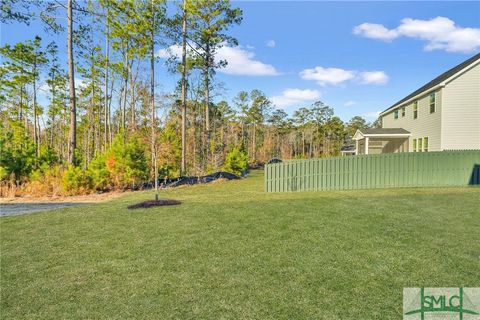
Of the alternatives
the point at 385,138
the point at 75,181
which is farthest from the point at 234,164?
the point at 385,138

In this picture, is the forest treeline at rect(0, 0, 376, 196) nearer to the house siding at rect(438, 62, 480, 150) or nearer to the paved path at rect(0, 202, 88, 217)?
the paved path at rect(0, 202, 88, 217)

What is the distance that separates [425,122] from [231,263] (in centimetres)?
1693

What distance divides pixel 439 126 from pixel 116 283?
656 inches

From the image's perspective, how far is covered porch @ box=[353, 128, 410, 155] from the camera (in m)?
17.2

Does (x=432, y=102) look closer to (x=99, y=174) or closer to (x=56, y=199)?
(x=99, y=174)

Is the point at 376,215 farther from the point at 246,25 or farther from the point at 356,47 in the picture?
the point at 246,25

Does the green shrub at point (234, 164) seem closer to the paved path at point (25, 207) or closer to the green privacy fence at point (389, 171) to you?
the green privacy fence at point (389, 171)

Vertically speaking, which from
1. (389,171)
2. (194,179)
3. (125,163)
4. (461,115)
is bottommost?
(194,179)

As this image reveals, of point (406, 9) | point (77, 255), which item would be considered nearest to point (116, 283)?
point (77, 255)

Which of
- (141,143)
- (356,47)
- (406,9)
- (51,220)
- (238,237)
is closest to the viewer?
(238,237)

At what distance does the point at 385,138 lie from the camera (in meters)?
18.2

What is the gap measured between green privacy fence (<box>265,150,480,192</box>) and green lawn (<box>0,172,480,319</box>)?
5.20 meters

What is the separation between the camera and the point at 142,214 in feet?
19.9

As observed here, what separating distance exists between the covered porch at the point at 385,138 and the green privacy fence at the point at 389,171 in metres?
5.47
